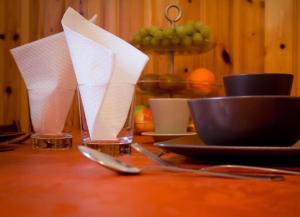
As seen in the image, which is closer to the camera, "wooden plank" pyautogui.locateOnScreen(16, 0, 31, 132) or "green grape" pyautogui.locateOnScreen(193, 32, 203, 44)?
"green grape" pyautogui.locateOnScreen(193, 32, 203, 44)

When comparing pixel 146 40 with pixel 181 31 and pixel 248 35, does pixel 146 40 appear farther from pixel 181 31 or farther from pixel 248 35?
pixel 248 35

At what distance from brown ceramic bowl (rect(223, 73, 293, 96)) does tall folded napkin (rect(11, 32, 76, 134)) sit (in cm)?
32

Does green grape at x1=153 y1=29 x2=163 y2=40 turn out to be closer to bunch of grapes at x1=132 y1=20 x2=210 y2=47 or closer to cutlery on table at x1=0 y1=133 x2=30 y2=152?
bunch of grapes at x1=132 y1=20 x2=210 y2=47

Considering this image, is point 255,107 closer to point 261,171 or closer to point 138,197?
point 261,171

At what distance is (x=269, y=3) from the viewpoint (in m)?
1.78

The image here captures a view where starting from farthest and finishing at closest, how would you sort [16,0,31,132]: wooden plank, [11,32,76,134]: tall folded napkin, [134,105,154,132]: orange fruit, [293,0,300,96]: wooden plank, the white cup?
[16,0,31,132]: wooden plank → [293,0,300,96]: wooden plank → [134,105,154,132]: orange fruit → the white cup → [11,32,76,134]: tall folded napkin

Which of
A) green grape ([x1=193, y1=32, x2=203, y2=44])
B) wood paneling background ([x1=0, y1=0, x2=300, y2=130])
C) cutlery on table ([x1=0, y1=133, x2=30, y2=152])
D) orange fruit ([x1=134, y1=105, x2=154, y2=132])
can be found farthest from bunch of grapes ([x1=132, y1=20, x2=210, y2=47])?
cutlery on table ([x1=0, y1=133, x2=30, y2=152])

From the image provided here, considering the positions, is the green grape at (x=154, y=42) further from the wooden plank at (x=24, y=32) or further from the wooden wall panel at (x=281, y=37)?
the wooden plank at (x=24, y=32)

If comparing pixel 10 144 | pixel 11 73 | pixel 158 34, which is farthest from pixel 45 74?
pixel 11 73

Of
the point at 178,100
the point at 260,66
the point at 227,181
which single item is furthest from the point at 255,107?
the point at 260,66

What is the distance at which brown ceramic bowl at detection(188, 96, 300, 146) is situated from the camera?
56 centimetres

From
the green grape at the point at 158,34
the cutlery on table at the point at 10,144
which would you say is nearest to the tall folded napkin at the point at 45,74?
the cutlery on table at the point at 10,144

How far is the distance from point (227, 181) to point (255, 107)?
14cm

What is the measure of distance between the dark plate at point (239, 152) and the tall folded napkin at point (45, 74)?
0.32 metres
